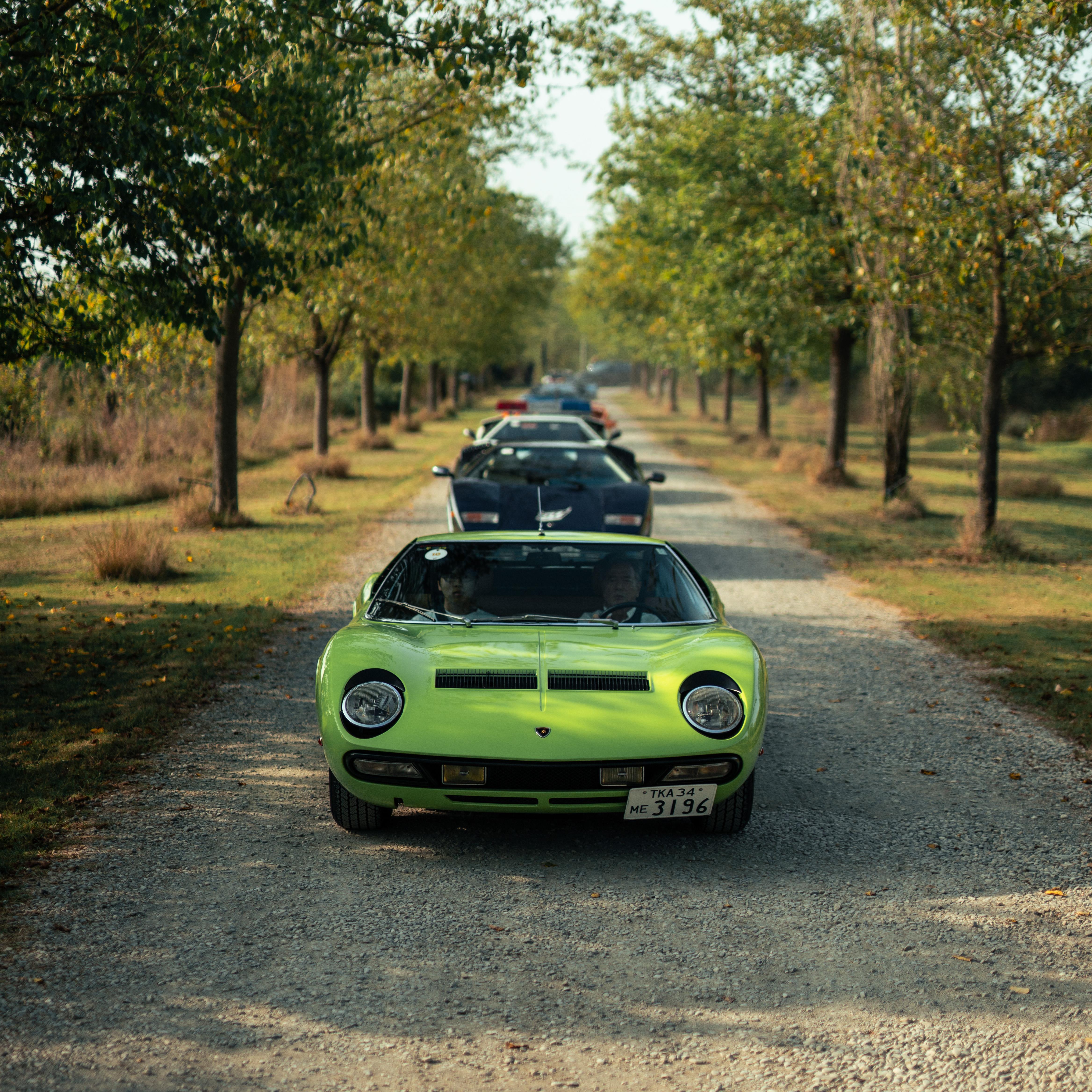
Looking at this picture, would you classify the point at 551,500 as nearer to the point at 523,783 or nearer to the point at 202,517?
the point at 202,517

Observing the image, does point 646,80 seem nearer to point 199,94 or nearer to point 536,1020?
point 199,94

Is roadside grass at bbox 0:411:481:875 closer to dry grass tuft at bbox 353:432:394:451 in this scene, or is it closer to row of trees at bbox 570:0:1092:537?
row of trees at bbox 570:0:1092:537

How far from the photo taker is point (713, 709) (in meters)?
5.04

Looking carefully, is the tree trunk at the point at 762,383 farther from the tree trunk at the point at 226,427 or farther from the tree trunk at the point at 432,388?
the tree trunk at the point at 432,388

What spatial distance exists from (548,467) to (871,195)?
5709mm

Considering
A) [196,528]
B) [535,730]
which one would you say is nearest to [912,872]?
[535,730]

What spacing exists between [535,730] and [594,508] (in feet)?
22.5

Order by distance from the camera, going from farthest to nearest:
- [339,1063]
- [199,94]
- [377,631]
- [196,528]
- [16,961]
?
[196,528], [199,94], [377,631], [16,961], [339,1063]

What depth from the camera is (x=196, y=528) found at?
Result: 645 inches

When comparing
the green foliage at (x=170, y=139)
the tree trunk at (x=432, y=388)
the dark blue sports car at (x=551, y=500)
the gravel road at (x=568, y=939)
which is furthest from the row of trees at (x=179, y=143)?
the tree trunk at (x=432, y=388)

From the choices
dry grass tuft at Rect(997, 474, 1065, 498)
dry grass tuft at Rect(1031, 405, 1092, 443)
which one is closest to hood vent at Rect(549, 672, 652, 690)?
dry grass tuft at Rect(997, 474, 1065, 498)

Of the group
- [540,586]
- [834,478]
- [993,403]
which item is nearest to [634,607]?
[540,586]

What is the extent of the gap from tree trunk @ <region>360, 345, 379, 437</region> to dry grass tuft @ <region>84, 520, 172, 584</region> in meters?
20.0

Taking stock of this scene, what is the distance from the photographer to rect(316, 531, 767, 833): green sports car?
4.80m
